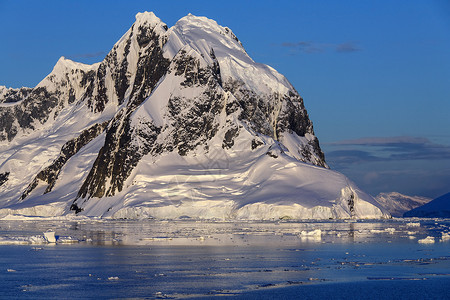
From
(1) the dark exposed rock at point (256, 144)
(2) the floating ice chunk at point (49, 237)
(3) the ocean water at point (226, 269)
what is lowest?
(3) the ocean water at point (226, 269)

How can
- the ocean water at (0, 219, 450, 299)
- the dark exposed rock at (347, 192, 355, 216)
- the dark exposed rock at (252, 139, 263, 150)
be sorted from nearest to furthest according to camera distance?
the ocean water at (0, 219, 450, 299) < the dark exposed rock at (347, 192, 355, 216) < the dark exposed rock at (252, 139, 263, 150)

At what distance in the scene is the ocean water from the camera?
40.9m

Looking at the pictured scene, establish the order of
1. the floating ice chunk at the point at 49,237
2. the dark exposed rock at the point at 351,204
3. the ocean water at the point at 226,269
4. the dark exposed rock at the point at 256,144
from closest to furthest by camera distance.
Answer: the ocean water at the point at 226,269 < the floating ice chunk at the point at 49,237 < the dark exposed rock at the point at 351,204 < the dark exposed rock at the point at 256,144

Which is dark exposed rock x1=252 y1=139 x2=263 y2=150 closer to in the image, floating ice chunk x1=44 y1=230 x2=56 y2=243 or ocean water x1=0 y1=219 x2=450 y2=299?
ocean water x1=0 y1=219 x2=450 y2=299

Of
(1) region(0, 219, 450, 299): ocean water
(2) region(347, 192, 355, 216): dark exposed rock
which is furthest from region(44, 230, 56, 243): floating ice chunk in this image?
(2) region(347, 192, 355, 216): dark exposed rock

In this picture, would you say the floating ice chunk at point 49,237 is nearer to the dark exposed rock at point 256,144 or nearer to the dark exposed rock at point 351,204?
the dark exposed rock at point 351,204

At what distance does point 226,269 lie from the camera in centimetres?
5044

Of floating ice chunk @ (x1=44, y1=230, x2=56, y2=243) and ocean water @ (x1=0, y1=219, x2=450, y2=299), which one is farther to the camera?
floating ice chunk @ (x1=44, y1=230, x2=56, y2=243)

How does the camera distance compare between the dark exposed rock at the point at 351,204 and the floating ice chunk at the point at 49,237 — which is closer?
the floating ice chunk at the point at 49,237

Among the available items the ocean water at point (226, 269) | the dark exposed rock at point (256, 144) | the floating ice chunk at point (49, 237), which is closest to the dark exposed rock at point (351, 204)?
the dark exposed rock at point (256, 144)

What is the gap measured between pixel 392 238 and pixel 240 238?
1649 cm

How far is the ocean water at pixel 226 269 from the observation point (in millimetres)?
40875

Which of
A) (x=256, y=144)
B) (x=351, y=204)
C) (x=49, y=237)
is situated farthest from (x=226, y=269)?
(x=256, y=144)

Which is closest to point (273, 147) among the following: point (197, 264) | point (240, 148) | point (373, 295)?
point (240, 148)
